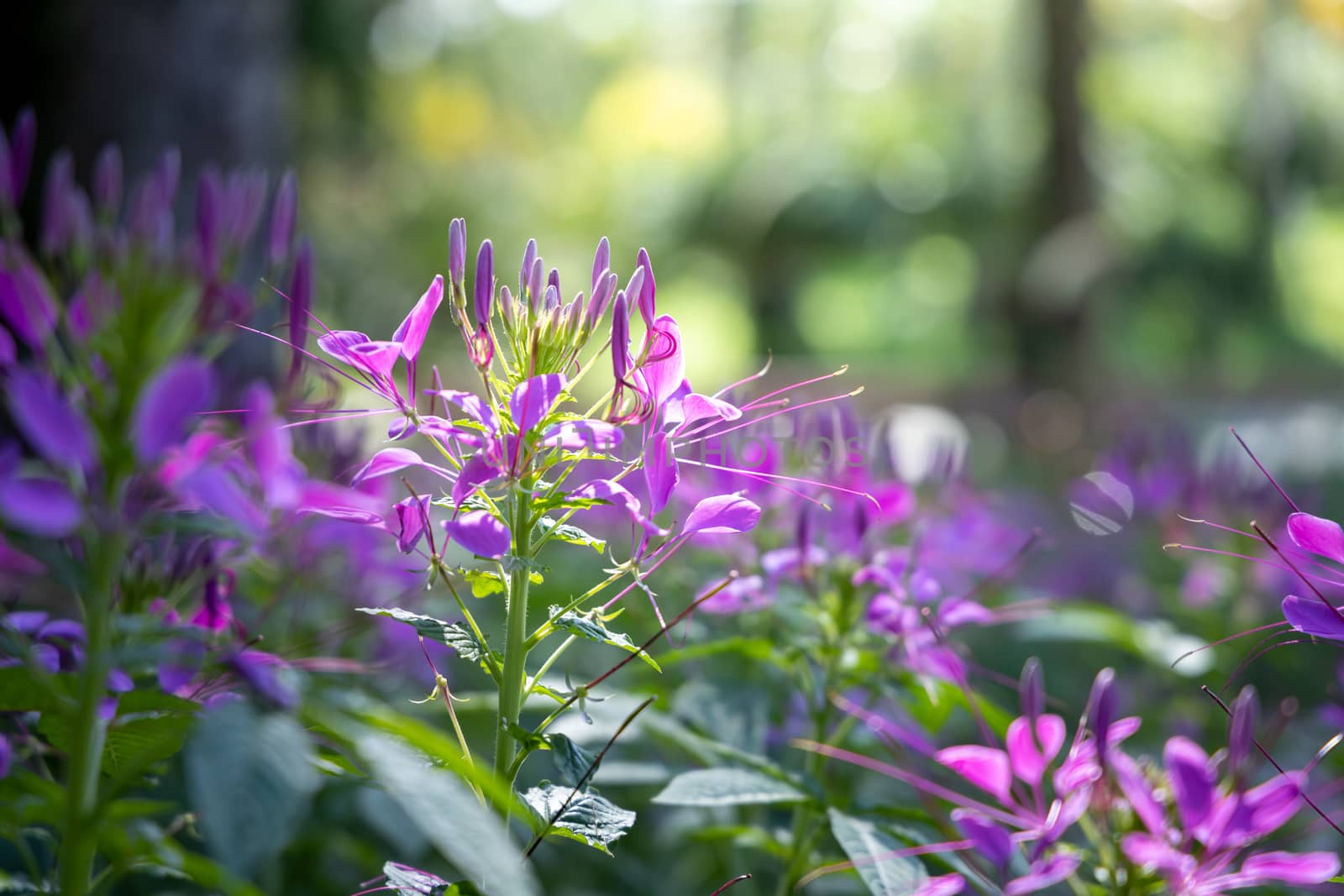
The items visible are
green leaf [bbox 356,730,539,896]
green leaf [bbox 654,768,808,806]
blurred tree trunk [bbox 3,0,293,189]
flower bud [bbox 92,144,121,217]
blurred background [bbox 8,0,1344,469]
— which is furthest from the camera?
blurred background [bbox 8,0,1344,469]

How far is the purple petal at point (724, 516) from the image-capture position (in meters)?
0.72

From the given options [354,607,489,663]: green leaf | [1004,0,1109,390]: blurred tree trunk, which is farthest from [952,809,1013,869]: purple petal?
[1004,0,1109,390]: blurred tree trunk

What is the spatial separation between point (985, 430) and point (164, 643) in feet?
21.5

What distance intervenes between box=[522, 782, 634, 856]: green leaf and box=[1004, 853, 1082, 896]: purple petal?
0.26 meters

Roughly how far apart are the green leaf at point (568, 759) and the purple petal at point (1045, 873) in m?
0.29

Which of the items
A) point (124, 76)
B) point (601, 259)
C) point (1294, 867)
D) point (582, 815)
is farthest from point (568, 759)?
point (124, 76)

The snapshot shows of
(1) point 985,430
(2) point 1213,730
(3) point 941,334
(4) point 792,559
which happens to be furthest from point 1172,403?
(3) point 941,334

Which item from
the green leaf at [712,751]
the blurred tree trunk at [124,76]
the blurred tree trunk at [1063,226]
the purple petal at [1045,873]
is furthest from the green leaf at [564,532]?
the blurred tree trunk at [1063,226]

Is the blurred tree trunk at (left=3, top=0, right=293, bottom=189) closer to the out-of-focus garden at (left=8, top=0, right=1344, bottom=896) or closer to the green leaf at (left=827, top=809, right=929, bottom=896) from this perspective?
the out-of-focus garden at (left=8, top=0, right=1344, bottom=896)

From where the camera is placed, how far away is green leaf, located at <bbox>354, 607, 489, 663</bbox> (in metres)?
0.68

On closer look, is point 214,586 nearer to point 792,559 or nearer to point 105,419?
point 105,419

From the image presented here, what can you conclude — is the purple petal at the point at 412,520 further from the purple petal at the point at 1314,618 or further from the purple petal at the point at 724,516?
the purple petal at the point at 1314,618

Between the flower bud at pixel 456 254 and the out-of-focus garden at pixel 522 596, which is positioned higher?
the flower bud at pixel 456 254

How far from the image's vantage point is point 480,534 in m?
0.65
